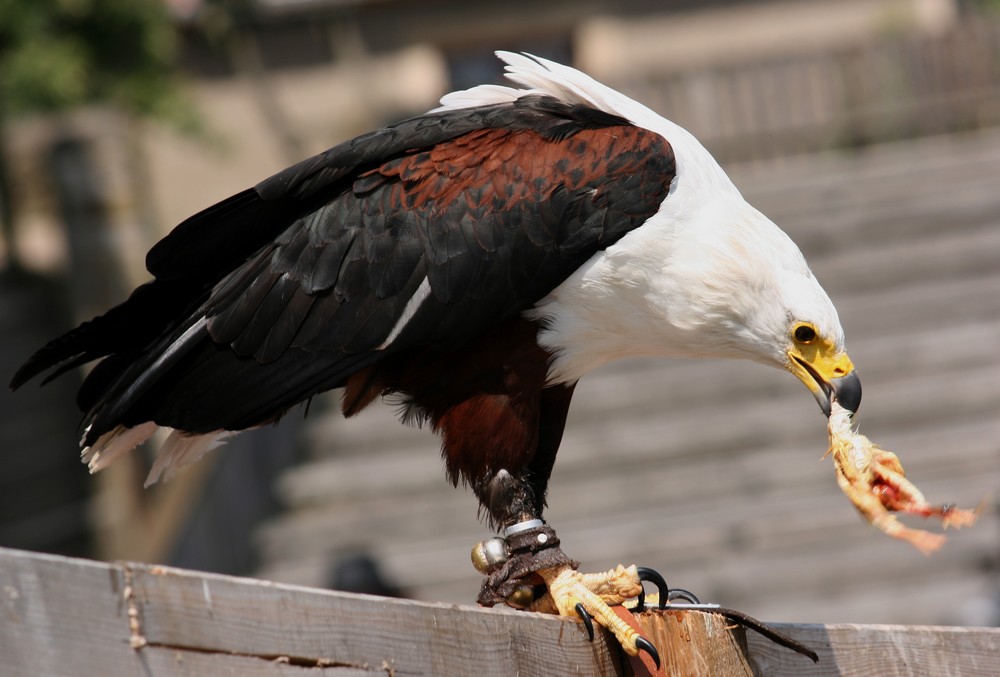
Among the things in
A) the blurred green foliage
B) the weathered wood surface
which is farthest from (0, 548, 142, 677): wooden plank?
the blurred green foliage

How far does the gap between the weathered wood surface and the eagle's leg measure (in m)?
0.33

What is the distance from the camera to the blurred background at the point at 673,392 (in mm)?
7172

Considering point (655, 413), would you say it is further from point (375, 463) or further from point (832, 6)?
point (832, 6)

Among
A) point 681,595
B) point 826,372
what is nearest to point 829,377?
point 826,372

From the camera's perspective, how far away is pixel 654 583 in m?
2.53

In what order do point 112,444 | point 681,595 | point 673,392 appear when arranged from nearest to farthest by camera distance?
point 681,595
point 112,444
point 673,392

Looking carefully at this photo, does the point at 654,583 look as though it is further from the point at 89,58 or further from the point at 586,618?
the point at 89,58

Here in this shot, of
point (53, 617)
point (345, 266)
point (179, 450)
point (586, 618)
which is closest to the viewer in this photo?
point (53, 617)

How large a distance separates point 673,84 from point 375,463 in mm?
4510

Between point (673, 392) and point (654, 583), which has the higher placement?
point (654, 583)

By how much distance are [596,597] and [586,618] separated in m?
0.08

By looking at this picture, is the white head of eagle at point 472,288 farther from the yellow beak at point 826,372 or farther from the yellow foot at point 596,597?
the yellow foot at point 596,597

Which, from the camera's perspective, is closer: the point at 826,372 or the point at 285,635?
the point at 285,635

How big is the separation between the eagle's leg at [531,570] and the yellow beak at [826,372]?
2.15ft
